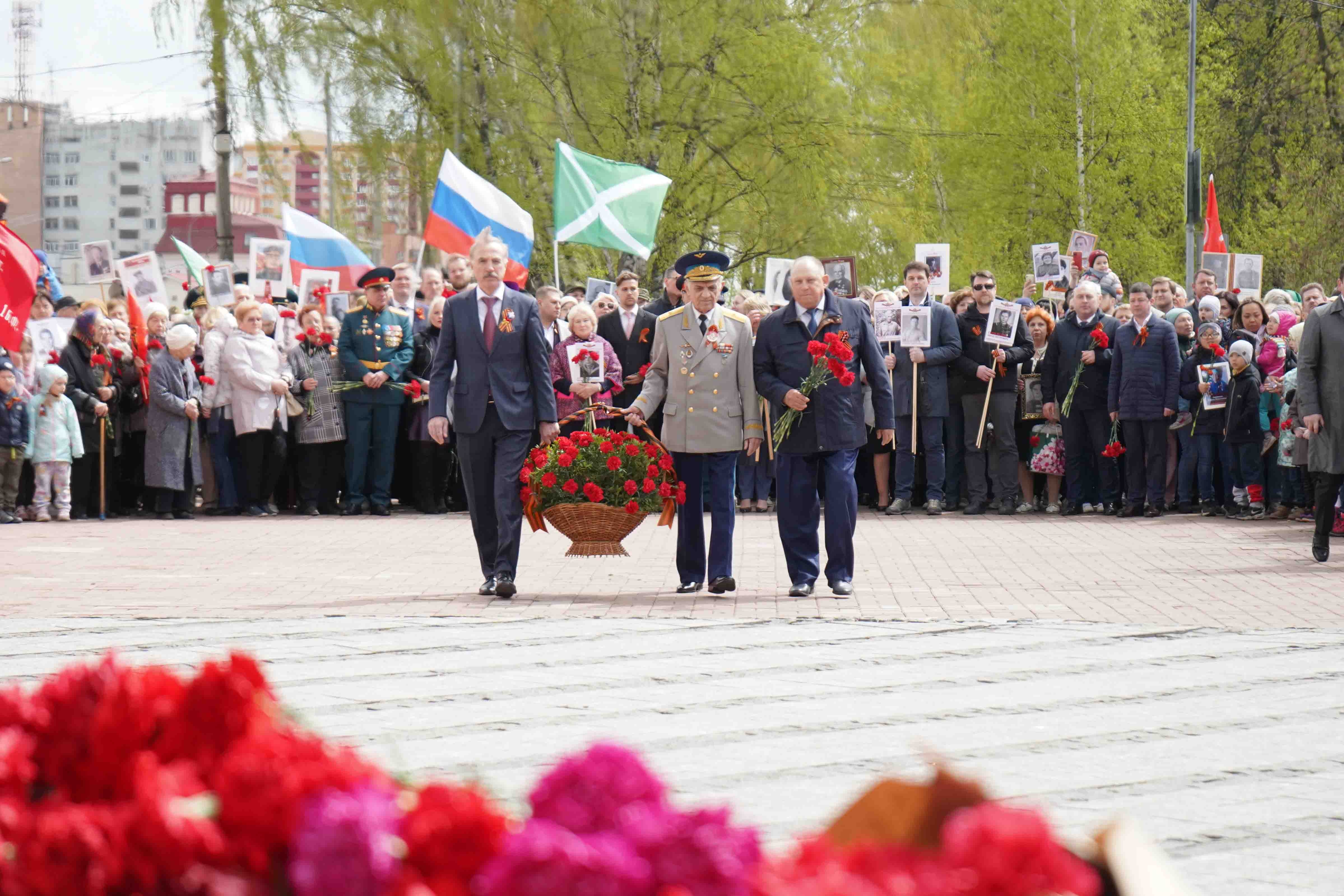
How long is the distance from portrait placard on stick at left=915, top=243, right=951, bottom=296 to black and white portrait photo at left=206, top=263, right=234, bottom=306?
8166 mm

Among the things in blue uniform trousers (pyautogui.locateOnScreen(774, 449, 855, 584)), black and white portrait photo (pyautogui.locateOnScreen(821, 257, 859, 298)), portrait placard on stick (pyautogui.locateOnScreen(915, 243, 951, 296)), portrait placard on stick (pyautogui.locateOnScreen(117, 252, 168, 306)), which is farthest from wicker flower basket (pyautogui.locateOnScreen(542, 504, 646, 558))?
portrait placard on stick (pyautogui.locateOnScreen(117, 252, 168, 306))

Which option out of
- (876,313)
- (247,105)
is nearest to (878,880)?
(876,313)

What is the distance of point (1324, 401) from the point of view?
1294 centimetres

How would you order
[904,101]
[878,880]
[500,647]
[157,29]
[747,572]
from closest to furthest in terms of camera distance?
[878,880] < [500,647] < [747,572] < [157,29] < [904,101]

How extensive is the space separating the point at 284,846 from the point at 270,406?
56.8ft

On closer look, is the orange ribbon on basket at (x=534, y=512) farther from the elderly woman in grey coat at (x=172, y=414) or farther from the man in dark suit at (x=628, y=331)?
the elderly woman in grey coat at (x=172, y=414)

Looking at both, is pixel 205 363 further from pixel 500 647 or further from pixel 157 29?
pixel 157 29

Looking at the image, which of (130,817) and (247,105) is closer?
(130,817)

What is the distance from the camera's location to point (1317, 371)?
13.0m

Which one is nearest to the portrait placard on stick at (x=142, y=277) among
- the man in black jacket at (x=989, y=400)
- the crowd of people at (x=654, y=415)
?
the crowd of people at (x=654, y=415)

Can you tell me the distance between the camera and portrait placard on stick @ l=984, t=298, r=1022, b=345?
709 inches

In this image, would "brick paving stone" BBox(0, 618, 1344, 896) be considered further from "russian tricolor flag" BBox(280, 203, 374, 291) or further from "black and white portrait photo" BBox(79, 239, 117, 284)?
"black and white portrait photo" BBox(79, 239, 117, 284)

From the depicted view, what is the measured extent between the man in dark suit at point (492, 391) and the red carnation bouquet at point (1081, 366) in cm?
836

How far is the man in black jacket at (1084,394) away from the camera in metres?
18.1
